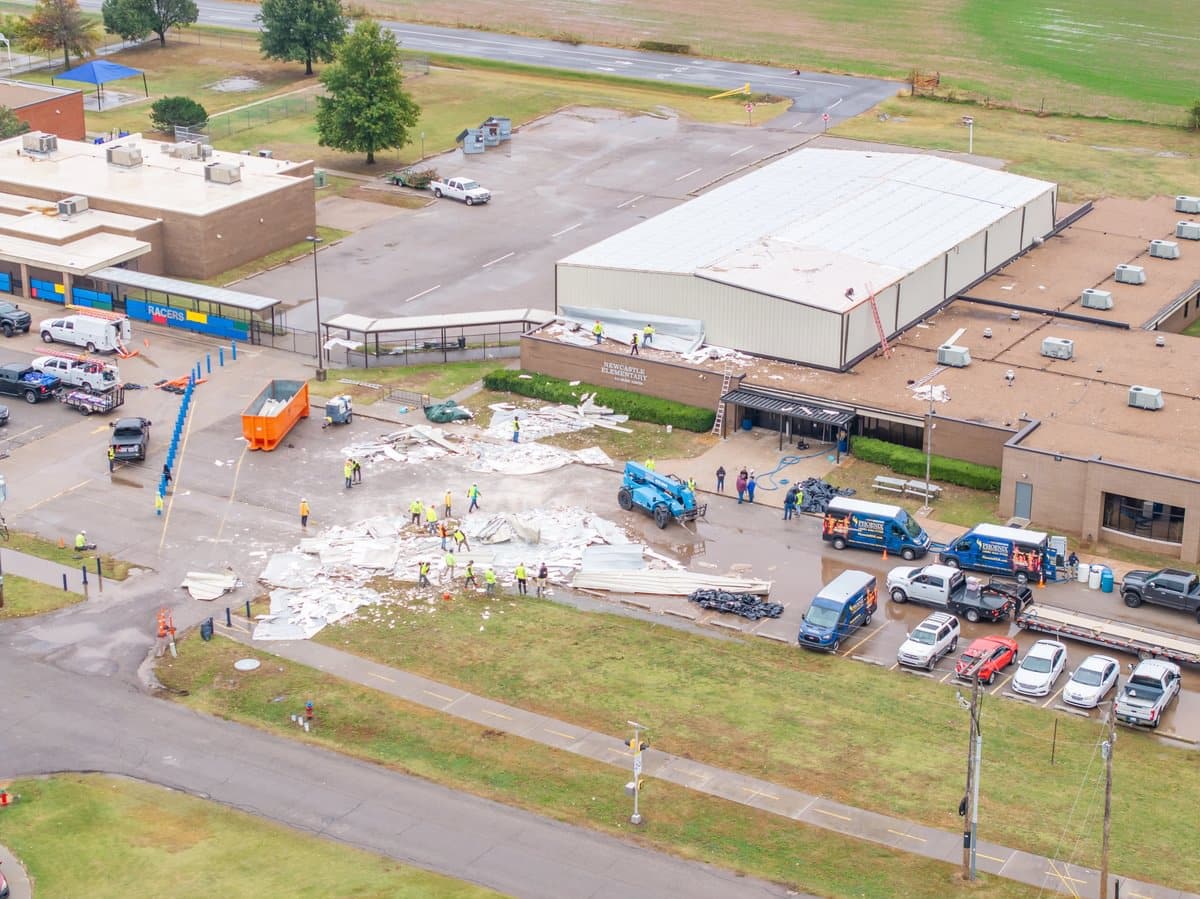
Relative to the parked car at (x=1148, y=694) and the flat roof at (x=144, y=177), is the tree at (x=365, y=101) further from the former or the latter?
the parked car at (x=1148, y=694)

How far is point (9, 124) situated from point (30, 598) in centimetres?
6929

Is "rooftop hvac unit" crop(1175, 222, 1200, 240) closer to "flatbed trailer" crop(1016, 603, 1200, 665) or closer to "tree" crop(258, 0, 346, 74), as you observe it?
"flatbed trailer" crop(1016, 603, 1200, 665)

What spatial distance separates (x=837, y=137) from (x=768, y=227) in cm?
4437

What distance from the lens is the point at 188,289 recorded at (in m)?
99.4

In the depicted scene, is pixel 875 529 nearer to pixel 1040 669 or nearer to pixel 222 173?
pixel 1040 669

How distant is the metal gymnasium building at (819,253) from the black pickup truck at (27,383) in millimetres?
27322

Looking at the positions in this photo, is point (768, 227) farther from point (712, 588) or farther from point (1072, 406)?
point (712, 588)

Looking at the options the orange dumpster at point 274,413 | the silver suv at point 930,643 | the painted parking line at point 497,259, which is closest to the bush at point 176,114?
the painted parking line at point 497,259

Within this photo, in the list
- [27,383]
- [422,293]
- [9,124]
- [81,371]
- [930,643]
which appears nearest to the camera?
[930,643]

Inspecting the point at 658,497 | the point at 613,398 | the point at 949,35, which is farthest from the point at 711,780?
the point at 949,35

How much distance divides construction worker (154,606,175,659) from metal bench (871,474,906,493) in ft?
105

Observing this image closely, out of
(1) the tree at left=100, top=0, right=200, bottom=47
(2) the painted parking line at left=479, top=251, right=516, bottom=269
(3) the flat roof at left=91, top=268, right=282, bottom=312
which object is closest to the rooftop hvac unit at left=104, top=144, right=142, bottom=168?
(3) the flat roof at left=91, top=268, right=282, bottom=312

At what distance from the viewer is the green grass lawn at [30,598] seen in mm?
68125

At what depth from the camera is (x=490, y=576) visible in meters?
69.3
